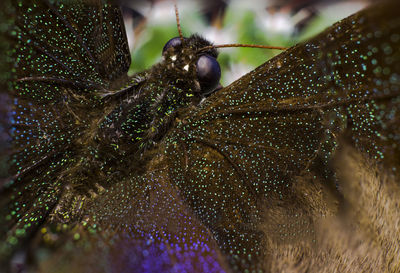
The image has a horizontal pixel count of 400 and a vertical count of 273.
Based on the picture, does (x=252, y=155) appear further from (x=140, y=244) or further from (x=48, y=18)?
(x=48, y=18)

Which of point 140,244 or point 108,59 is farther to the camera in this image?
point 108,59

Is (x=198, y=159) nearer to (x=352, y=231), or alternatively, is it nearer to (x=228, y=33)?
(x=352, y=231)

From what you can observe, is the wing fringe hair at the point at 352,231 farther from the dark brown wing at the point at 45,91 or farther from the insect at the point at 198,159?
the dark brown wing at the point at 45,91

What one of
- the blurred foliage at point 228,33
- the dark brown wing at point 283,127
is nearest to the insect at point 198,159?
the dark brown wing at point 283,127

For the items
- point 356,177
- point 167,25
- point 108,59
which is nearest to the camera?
point 356,177

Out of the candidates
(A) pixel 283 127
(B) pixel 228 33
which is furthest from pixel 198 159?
(B) pixel 228 33

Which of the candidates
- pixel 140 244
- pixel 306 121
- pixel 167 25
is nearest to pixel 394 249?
pixel 306 121
